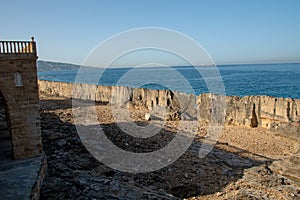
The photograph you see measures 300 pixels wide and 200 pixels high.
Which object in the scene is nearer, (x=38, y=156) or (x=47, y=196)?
(x=47, y=196)

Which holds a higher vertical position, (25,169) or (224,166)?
(25,169)

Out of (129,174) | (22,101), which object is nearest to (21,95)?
(22,101)

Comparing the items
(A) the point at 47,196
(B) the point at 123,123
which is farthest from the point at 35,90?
(B) the point at 123,123

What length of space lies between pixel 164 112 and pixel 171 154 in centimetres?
792

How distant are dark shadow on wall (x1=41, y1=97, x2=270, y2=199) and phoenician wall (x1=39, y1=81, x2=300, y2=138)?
537 centimetres

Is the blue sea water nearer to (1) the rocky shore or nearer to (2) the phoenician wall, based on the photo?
(2) the phoenician wall

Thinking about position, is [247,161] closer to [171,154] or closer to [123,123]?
Answer: [171,154]

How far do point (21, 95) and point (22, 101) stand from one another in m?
0.22

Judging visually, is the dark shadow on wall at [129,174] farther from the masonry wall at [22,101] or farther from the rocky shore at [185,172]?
the masonry wall at [22,101]

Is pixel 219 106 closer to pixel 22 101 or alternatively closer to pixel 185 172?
pixel 185 172

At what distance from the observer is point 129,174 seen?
408 inches

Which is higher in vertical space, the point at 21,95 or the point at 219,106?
the point at 21,95

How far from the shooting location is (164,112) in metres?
20.5

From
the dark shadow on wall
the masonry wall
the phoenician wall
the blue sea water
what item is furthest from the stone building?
the blue sea water
